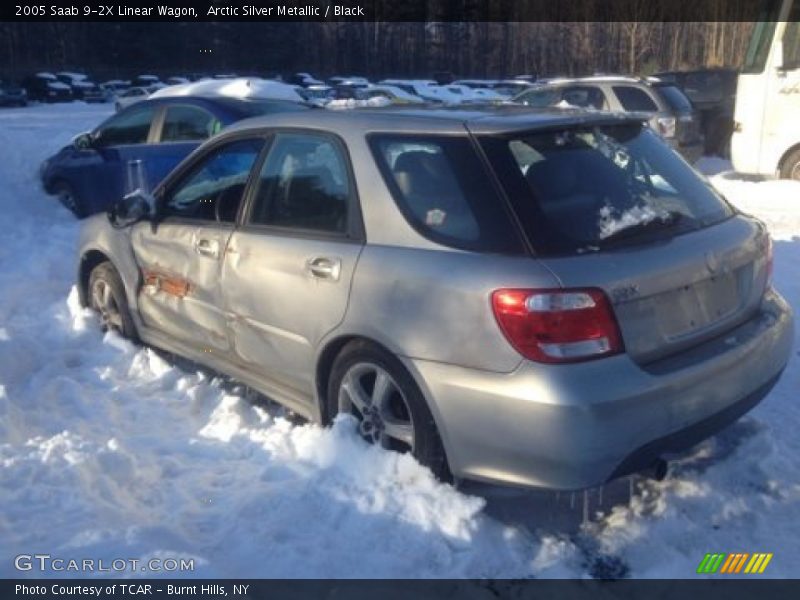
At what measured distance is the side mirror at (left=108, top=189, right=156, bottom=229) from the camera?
502 centimetres

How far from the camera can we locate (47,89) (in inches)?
1550

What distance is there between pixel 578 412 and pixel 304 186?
1773 millimetres

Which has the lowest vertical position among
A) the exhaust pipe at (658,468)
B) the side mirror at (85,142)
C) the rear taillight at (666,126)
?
the exhaust pipe at (658,468)

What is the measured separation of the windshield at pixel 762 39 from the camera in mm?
11648

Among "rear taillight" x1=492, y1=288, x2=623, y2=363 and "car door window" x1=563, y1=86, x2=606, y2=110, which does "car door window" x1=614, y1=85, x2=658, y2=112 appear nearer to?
"car door window" x1=563, y1=86, x2=606, y2=110

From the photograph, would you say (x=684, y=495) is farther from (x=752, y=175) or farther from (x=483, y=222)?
(x=752, y=175)

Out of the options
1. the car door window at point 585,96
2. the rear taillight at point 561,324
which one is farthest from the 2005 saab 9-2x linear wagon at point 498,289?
the car door window at point 585,96

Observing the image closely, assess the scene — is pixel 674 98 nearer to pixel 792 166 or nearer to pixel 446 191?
pixel 792 166

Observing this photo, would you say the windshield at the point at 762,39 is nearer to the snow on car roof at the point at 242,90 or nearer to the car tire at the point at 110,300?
the snow on car roof at the point at 242,90

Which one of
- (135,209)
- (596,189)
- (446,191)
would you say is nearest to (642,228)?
(596,189)

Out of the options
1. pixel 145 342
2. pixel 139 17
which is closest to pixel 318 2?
pixel 139 17

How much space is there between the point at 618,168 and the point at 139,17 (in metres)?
49.0

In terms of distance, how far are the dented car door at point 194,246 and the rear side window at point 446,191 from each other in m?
1.02
